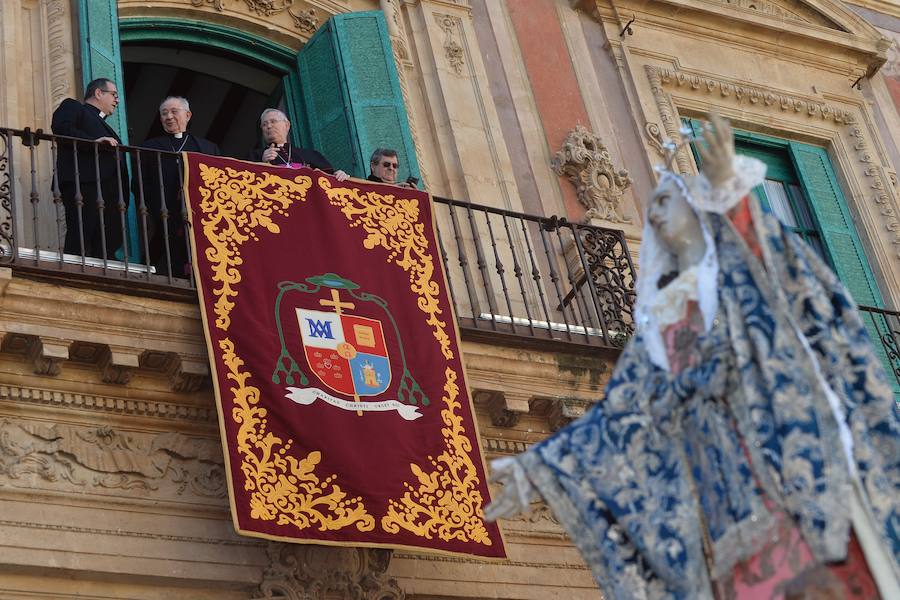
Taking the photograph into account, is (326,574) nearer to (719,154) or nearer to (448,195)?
(448,195)

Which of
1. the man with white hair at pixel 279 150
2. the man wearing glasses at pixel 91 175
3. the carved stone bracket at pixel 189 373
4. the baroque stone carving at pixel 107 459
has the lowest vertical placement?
the baroque stone carving at pixel 107 459

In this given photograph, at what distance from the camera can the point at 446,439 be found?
8305 millimetres

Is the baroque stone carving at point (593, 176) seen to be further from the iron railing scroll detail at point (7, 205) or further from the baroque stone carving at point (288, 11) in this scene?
the iron railing scroll detail at point (7, 205)

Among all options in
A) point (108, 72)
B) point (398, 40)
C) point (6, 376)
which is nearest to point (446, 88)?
point (398, 40)

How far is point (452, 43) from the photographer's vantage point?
35.9 feet

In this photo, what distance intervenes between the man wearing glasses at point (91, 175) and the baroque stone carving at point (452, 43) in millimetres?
2586

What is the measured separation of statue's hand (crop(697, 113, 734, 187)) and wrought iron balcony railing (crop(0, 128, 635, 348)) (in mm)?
3193

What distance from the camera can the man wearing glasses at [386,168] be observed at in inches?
372

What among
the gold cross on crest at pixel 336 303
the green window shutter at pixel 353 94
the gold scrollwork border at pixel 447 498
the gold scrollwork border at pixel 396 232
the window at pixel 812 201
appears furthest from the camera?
the window at pixel 812 201

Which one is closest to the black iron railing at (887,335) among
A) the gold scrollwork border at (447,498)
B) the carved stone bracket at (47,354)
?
the gold scrollwork border at (447,498)

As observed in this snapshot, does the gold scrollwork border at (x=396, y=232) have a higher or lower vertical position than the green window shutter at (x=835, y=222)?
lower

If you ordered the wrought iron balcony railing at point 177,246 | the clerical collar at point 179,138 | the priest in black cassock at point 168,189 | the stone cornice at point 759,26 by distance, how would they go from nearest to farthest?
the wrought iron balcony railing at point 177,246
the priest in black cassock at point 168,189
the clerical collar at point 179,138
the stone cornice at point 759,26

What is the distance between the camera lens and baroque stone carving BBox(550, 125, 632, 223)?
1058 cm

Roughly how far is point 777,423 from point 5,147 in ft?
14.9
